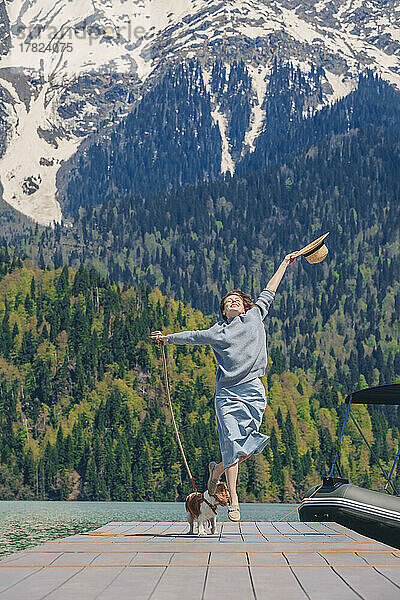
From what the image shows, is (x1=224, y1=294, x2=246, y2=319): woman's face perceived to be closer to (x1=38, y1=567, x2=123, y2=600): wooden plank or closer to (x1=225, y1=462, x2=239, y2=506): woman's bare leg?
(x1=225, y1=462, x2=239, y2=506): woman's bare leg

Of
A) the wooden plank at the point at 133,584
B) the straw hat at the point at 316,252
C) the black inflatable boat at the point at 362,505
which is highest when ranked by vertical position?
the straw hat at the point at 316,252

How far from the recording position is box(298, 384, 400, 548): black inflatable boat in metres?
12.0

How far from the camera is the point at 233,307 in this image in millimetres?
12586

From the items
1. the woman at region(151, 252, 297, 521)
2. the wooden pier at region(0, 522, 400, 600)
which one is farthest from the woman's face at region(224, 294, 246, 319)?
the wooden pier at region(0, 522, 400, 600)

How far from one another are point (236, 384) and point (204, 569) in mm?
4213

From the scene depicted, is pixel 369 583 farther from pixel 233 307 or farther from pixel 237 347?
pixel 233 307

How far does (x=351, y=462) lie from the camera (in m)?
142

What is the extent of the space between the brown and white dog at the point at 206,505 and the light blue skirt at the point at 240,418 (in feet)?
1.28

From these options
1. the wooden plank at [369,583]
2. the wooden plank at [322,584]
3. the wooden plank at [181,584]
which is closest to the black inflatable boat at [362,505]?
the wooden plank at [369,583]

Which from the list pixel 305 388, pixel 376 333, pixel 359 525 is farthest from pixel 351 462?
pixel 359 525

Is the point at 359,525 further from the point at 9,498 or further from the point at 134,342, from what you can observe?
the point at 134,342

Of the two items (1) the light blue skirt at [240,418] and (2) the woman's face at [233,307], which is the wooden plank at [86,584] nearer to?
(1) the light blue skirt at [240,418]

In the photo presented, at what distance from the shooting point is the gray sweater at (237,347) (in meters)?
12.2

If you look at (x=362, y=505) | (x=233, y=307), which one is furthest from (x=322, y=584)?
(x=362, y=505)
